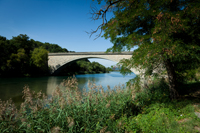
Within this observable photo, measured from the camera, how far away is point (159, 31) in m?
3.63

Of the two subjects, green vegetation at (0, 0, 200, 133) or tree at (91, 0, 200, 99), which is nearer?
green vegetation at (0, 0, 200, 133)

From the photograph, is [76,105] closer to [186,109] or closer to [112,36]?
[112,36]

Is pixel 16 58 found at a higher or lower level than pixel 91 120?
higher

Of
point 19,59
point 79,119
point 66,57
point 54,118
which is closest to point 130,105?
point 79,119

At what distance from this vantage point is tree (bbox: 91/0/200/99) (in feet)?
10.5

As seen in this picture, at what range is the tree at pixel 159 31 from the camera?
126 inches

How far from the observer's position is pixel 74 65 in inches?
1916

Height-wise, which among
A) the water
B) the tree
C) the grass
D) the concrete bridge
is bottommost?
the water

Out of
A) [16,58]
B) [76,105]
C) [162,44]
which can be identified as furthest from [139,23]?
[16,58]

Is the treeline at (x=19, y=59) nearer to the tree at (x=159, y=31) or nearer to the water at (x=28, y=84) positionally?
the water at (x=28, y=84)

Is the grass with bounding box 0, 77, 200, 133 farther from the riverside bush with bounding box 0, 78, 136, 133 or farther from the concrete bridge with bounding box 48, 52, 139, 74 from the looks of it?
the concrete bridge with bounding box 48, 52, 139, 74

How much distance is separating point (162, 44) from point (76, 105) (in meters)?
2.80

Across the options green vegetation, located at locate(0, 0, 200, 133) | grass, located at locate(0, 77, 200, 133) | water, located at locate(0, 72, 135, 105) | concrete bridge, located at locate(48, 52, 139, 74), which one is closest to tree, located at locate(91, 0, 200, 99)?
green vegetation, located at locate(0, 0, 200, 133)

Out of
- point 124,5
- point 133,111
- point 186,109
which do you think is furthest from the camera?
point 124,5
